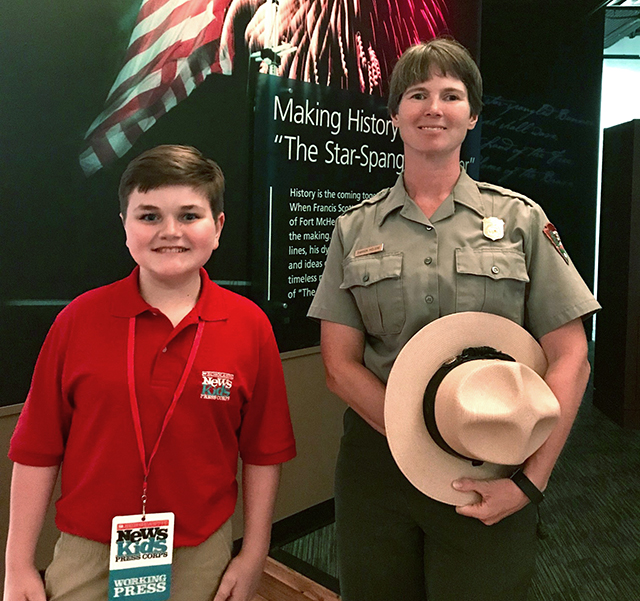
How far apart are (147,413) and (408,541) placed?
0.67 meters

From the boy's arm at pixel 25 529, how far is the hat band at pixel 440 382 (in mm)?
773

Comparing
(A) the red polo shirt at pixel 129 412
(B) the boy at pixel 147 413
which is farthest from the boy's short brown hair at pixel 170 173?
(A) the red polo shirt at pixel 129 412

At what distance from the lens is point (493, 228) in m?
1.35

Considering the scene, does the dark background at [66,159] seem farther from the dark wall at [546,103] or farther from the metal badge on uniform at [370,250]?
the dark wall at [546,103]

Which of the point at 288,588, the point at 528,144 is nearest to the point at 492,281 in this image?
the point at 288,588

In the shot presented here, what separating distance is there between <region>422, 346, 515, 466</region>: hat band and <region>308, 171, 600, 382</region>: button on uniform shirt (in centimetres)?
13

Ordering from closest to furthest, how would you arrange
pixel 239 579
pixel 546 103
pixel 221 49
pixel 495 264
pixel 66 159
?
pixel 239 579, pixel 495 264, pixel 66 159, pixel 221 49, pixel 546 103

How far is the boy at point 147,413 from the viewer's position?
1.15 m

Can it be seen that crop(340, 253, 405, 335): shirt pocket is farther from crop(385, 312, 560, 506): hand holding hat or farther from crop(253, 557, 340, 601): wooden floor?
crop(253, 557, 340, 601): wooden floor

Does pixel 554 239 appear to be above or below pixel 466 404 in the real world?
above

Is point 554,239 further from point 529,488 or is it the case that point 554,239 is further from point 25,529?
point 25,529

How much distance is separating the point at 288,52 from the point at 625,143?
3.49 meters

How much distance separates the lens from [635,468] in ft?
13.1

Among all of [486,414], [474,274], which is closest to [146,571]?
[486,414]
